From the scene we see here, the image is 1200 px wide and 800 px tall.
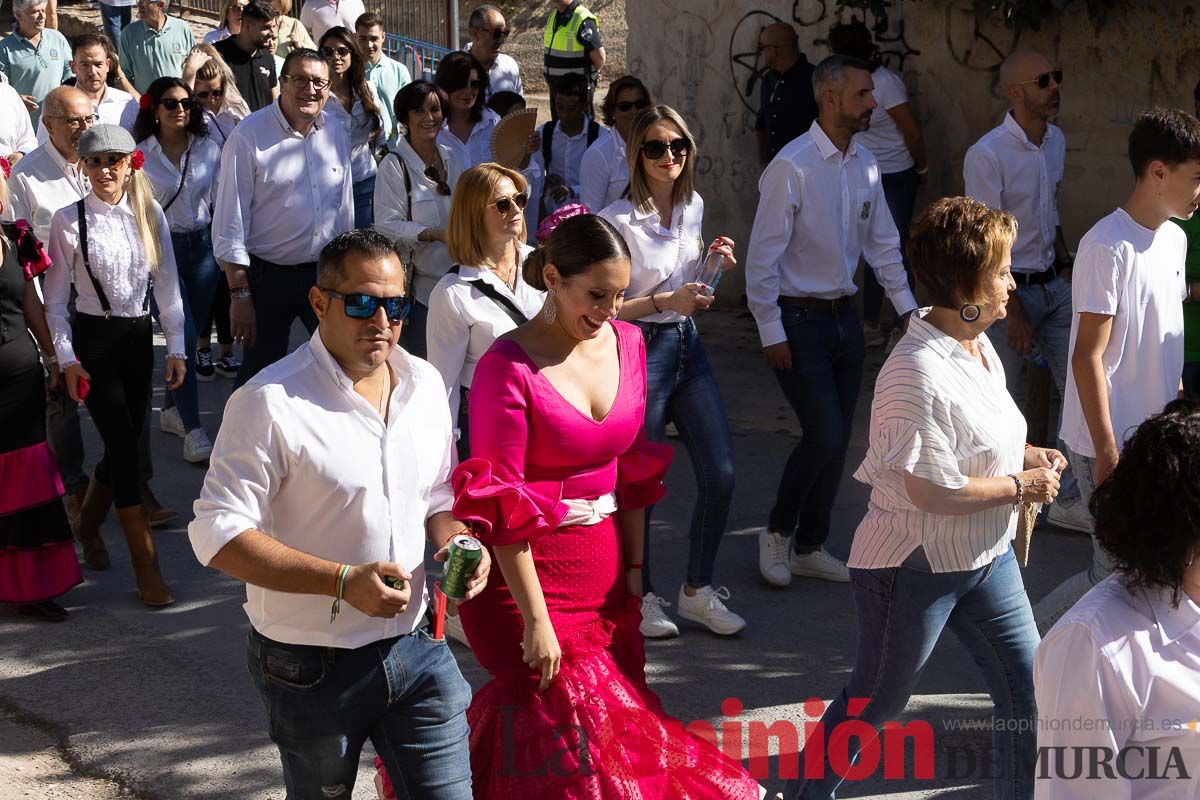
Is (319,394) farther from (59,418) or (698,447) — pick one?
(59,418)

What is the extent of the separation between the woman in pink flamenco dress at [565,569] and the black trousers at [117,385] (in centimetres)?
248

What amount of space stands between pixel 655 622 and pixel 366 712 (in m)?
2.51

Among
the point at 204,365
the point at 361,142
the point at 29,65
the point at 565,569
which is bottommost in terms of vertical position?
the point at 204,365

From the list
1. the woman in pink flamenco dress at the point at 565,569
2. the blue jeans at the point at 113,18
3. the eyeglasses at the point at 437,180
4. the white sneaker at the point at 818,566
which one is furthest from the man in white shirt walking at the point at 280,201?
the blue jeans at the point at 113,18

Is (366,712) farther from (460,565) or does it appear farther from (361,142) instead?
(361,142)

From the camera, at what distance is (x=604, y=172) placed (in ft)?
24.3

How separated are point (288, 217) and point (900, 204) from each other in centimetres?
433

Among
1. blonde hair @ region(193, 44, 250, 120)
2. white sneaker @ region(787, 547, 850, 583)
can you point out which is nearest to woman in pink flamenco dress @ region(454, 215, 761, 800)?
A: white sneaker @ region(787, 547, 850, 583)

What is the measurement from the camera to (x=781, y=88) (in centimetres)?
992

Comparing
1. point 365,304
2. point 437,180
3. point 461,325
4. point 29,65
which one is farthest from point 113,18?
point 365,304

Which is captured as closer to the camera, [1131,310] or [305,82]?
[1131,310]

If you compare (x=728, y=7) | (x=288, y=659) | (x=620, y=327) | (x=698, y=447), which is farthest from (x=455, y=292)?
(x=728, y=7)

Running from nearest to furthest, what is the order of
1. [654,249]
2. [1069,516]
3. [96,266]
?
[654,249], [96,266], [1069,516]

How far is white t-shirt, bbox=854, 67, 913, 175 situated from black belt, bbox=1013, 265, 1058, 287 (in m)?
2.81
